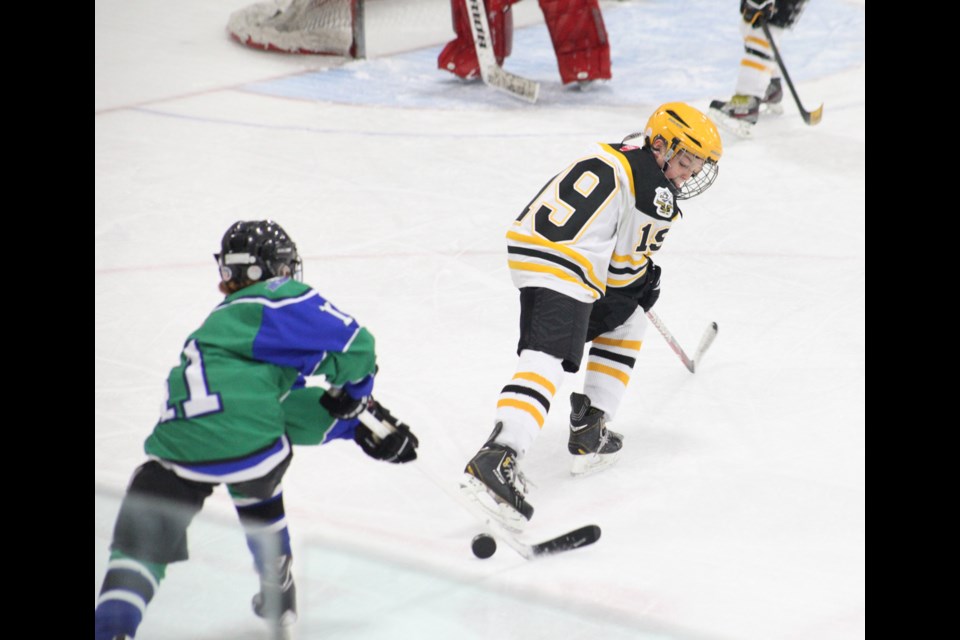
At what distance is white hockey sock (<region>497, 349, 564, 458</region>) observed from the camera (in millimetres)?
2367

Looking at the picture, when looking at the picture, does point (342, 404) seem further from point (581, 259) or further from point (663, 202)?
point (663, 202)

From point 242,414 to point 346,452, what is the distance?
0.86 meters

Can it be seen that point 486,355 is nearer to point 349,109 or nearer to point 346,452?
point 346,452

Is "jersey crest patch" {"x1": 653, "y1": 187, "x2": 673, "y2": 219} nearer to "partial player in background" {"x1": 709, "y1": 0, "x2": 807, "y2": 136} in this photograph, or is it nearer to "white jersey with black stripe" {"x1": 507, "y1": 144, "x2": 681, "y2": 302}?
"white jersey with black stripe" {"x1": 507, "y1": 144, "x2": 681, "y2": 302}

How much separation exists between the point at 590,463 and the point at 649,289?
1.34 feet

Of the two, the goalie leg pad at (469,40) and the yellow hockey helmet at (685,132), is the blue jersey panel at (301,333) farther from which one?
the goalie leg pad at (469,40)

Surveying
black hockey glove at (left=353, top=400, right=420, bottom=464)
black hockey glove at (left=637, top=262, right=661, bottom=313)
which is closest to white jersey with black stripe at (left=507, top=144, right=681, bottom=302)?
black hockey glove at (left=637, top=262, right=661, bottom=313)

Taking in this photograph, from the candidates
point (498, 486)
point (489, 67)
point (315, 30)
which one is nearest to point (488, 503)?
point (498, 486)

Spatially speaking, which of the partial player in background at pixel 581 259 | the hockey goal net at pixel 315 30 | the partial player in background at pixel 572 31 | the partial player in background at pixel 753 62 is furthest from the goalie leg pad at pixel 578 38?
the partial player in background at pixel 581 259

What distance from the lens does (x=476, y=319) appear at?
134 inches

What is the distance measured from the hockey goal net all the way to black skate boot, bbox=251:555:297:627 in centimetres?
427

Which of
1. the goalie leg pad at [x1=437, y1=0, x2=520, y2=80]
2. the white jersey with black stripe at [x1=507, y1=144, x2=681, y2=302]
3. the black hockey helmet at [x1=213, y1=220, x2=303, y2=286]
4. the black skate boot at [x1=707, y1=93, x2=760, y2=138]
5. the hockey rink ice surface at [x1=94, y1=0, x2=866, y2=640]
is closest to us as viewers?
the black hockey helmet at [x1=213, y1=220, x2=303, y2=286]

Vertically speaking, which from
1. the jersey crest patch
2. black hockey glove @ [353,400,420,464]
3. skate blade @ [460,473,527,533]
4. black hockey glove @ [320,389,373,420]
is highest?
the jersey crest patch

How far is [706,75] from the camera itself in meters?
5.77
